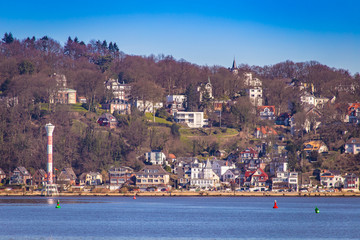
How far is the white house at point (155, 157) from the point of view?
99.7 meters

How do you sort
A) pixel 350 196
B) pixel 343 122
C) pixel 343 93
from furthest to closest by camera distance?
pixel 343 93
pixel 343 122
pixel 350 196

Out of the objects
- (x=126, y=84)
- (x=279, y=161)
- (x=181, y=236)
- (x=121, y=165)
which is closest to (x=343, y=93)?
(x=279, y=161)

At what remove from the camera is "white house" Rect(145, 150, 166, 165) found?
99.7 m

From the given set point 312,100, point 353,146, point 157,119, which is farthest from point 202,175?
point 312,100

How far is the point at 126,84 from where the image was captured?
125 m

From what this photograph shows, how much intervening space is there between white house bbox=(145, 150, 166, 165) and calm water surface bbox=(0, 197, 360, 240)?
91.7 feet

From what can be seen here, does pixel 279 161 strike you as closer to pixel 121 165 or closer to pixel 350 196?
pixel 350 196

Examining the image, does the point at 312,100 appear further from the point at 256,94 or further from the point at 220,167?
the point at 220,167

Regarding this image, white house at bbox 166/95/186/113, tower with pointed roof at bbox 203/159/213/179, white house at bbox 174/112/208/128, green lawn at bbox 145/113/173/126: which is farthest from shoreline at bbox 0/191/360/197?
white house at bbox 166/95/186/113

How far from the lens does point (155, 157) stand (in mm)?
99812

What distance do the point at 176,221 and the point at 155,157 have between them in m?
46.9

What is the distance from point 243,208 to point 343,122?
4734cm

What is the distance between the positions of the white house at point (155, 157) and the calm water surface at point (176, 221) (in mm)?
27948

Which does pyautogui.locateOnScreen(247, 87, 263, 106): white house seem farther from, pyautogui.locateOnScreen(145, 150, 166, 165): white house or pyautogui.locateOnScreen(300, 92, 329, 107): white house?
pyautogui.locateOnScreen(145, 150, 166, 165): white house
